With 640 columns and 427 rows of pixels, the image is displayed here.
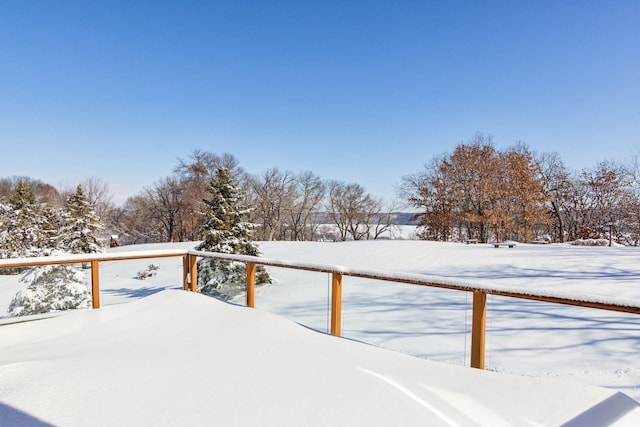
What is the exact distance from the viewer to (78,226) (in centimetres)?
1386

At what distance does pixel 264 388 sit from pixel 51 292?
3849 mm

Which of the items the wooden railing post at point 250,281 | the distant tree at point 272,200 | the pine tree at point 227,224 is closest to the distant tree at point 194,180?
the distant tree at point 272,200

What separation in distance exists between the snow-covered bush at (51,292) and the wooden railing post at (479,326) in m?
4.39

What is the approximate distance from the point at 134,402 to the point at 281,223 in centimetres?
2689

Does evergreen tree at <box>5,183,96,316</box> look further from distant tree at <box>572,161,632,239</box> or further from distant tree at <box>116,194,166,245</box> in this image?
distant tree at <box>572,161,632,239</box>

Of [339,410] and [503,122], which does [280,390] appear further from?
[503,122]

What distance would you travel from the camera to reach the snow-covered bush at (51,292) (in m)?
3.86

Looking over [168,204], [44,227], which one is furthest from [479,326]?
[168,204]

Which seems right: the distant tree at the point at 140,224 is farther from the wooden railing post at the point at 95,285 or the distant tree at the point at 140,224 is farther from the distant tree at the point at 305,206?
the wooden railing post at the point at 95,285

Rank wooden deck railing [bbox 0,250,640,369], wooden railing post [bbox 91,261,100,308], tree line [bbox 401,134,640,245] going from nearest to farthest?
wooden deck railing [bbox 0,250,640,369] → wooden railing post [bbox 91,261,100,308] → tree line [bbox 401,134,640,245]

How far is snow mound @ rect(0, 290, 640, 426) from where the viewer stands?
1620 millimetres

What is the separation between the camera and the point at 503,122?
20547 millimetres

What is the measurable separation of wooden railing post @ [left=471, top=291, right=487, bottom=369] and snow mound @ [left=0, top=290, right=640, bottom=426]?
0.70 ft

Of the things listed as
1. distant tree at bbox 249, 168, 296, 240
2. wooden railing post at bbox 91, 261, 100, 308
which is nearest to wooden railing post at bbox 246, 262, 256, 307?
wooden railing post at bbox 91, 261, 100, 308
